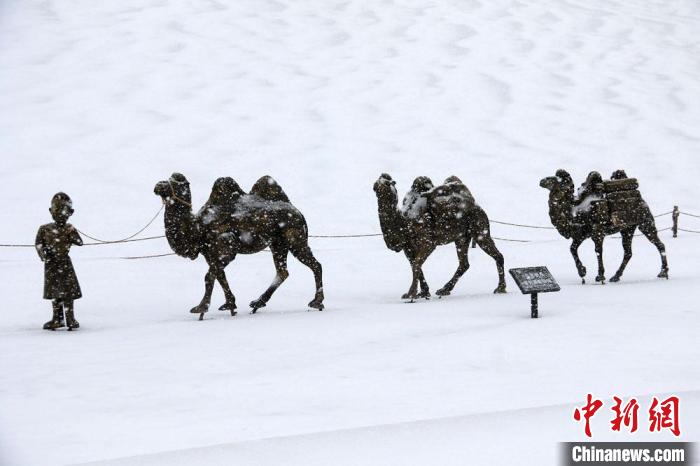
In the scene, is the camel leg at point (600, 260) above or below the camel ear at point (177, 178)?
below

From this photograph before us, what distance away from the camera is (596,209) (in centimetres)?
1298

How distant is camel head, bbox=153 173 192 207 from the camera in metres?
9.98

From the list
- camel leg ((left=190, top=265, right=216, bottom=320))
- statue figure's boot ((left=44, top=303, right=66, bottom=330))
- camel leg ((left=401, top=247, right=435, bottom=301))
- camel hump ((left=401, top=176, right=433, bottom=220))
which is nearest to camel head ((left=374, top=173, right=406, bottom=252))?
camel hump ((left=401, top=176, right=433, bottom=220))

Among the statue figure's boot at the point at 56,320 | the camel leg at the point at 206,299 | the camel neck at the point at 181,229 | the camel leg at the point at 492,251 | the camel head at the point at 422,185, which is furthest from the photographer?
the camel leg at the point at 492,251

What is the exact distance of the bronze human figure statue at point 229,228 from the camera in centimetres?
1013

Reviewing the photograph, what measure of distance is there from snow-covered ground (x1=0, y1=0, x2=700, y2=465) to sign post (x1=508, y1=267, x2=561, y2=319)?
12.2 inches

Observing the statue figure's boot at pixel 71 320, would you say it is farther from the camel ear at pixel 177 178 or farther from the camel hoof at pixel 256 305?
the camel hoof at pixel 256 305

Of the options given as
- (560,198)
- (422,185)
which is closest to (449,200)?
(422,185)

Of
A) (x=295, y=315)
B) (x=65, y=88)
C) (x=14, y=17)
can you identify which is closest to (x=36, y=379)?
(x=295, y=315)

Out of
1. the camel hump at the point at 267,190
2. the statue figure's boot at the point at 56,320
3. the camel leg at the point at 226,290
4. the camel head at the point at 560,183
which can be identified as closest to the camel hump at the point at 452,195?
the camel head at the point at 560,183

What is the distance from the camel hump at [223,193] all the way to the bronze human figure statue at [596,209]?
5.21 meters

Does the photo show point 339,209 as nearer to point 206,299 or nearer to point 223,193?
point 223,193

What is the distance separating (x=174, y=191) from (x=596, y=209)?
6.76m

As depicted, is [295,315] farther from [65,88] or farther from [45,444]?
[65,88]
